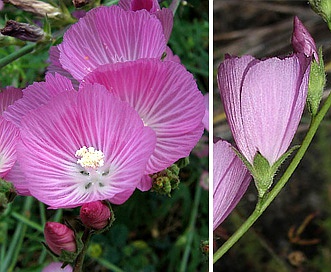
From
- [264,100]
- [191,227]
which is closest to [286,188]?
[191,227]

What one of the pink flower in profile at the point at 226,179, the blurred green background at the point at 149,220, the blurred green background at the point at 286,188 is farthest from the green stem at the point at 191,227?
the pink flower in profile at the point at 226,179

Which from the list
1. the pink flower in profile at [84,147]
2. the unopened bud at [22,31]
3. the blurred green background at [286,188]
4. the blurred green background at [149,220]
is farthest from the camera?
the blurred green background at [149,220]

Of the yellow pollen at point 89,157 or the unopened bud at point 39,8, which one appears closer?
the yellow pollen at point 89,157

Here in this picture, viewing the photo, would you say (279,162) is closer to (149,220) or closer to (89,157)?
(89,157)

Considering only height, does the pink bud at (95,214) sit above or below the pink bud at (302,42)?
below

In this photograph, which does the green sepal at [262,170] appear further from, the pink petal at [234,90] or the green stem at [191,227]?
the green stem at [191,227]

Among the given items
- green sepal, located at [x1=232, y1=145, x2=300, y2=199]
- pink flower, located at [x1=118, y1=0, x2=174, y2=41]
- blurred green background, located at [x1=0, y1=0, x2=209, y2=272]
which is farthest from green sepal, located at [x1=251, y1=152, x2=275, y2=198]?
blurred green background, located at [x1=0, y1=0, x2=209, y2=272]

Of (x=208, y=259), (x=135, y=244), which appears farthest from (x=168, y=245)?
(x=208, y=259)
